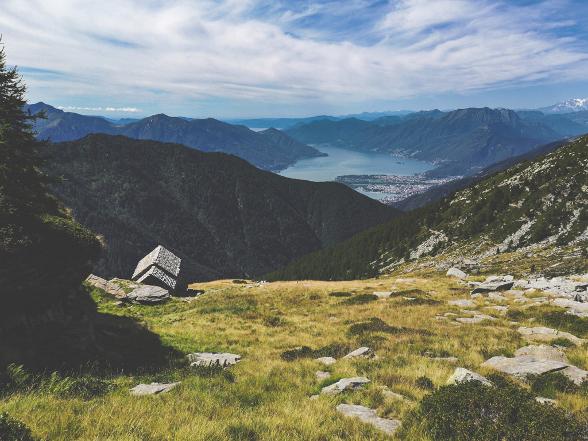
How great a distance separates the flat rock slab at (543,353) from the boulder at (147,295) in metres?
32.8

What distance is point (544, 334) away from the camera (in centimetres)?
1602

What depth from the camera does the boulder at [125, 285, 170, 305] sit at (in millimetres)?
36906

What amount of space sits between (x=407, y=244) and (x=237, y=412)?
10437cm

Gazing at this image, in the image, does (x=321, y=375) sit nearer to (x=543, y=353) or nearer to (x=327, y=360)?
(x=327, y=360)

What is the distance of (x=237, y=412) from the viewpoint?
794 cm

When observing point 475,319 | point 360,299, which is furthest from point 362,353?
point 360,299

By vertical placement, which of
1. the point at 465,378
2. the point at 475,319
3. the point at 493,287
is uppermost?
the point at 465,378

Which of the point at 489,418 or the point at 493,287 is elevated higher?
the point at 489,418

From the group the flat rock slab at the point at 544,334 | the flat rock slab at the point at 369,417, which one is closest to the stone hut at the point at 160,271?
the flat rock slab at the point at 544,334

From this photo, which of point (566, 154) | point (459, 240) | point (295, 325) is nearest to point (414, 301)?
point (295, 325)

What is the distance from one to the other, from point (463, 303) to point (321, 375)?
55.9ft

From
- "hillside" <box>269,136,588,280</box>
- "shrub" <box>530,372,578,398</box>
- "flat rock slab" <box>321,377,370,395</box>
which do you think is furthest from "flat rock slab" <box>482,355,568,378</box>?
"hillside" <box>269,136,588,280</box>

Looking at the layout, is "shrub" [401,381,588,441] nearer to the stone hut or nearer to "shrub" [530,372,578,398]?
"shrub" [530,372,578,398]

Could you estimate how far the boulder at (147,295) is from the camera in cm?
3691
